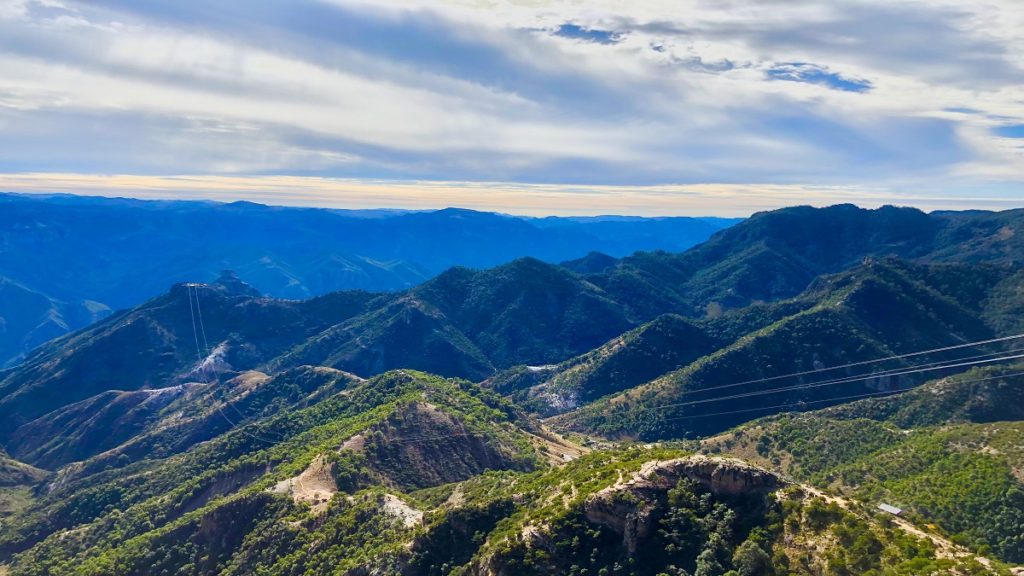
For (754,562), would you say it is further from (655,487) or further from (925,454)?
(925,454)

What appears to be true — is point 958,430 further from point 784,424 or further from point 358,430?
point 358,430

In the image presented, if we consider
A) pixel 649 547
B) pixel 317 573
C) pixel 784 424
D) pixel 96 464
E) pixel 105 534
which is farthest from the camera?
pixel 96 464

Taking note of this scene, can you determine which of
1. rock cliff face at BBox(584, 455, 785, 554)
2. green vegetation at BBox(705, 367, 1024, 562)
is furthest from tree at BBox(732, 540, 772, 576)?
green vegetation at BBox(705, 367, 1024, 562)

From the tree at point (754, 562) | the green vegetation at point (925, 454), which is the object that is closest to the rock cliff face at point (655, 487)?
the tree at point (754, 562)

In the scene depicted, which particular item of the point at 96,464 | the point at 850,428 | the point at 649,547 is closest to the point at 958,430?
the point at 850,428

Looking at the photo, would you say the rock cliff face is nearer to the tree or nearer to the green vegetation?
the tree

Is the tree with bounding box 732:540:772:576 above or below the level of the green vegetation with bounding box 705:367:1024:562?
Answer: above

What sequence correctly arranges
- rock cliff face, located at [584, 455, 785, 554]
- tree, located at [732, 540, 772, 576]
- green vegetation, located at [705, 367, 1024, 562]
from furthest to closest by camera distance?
green vegetation, located at [705, 367, 1024, 562] → rock cliff face, located at [584, 455, 785, 554] → tree, located at [732, 540, 772, 576]

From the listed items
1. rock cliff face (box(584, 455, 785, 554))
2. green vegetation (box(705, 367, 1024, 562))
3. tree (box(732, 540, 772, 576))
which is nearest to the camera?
tree (box(732, 540, 772, 576))
